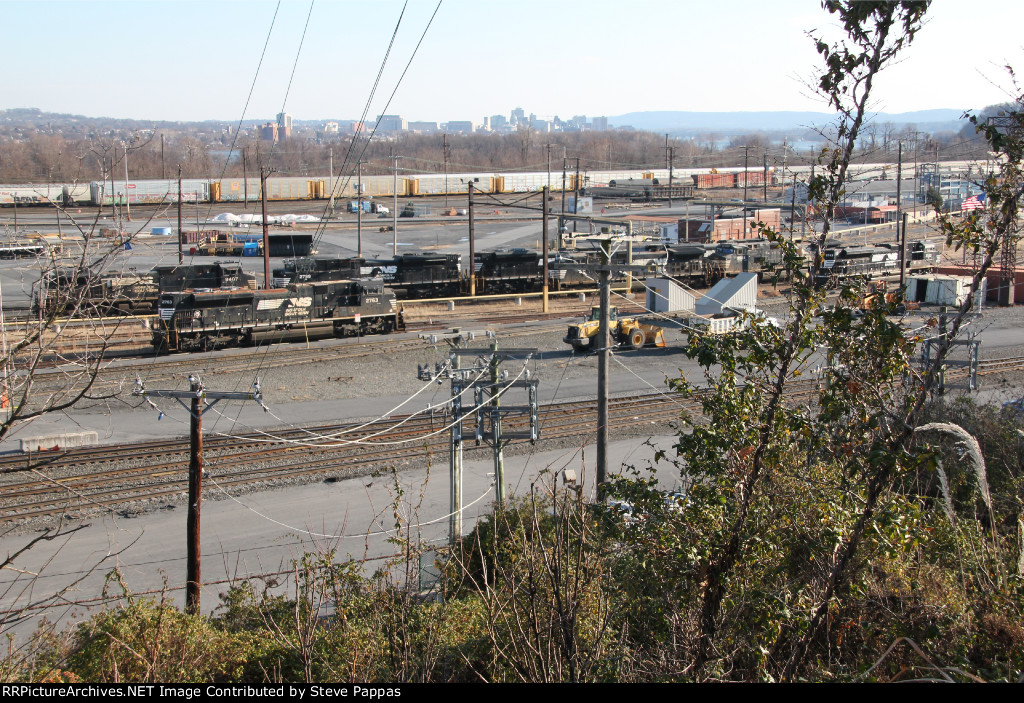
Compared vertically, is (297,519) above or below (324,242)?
below

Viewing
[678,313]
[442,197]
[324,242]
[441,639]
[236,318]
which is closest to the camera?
[441,639]

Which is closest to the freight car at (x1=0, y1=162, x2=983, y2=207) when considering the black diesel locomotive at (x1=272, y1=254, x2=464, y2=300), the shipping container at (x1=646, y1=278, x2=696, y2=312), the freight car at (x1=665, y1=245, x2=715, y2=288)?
the freight car at (x1=665, y1=245, x2=715, y2=288)

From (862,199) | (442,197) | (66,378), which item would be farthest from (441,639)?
(442,197)

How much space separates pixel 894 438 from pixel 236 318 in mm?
25356

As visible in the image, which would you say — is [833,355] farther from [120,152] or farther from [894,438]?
[120,152]

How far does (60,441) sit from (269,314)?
11.3 meters

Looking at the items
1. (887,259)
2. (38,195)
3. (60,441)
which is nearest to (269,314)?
(60,441)

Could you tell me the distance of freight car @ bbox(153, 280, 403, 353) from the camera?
26547mm

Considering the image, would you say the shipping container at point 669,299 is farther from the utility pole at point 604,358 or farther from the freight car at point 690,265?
the utility pole at point 604,358

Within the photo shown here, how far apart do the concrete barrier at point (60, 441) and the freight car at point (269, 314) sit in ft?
27.7

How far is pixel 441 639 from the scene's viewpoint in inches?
296

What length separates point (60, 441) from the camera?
17.3 meters

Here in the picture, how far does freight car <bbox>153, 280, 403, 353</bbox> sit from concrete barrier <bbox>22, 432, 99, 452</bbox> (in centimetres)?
843

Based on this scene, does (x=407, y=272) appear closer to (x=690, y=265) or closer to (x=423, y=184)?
(x=690, y=265)
